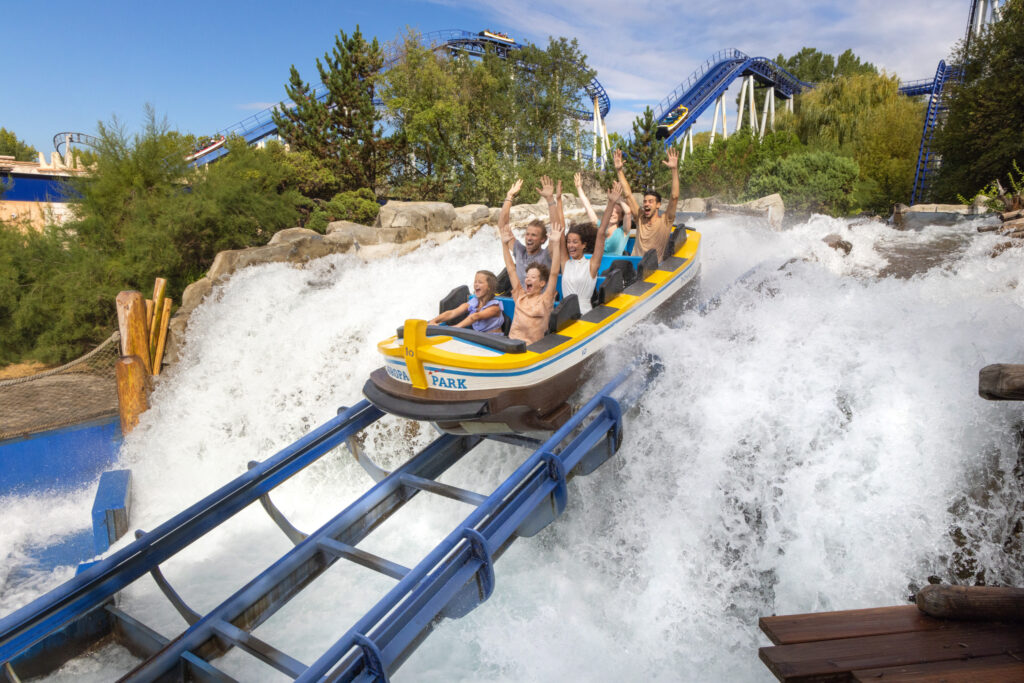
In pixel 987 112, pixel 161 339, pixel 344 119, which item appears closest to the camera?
pixel 161 339

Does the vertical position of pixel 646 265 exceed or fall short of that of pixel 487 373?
it exceeds it

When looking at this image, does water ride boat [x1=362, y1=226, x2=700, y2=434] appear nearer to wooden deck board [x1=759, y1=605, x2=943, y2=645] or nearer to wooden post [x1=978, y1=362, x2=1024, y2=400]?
wooden deck board [x1=759, y1=605, x2=943, y2=645]

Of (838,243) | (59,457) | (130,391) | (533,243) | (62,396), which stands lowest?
(59,457)

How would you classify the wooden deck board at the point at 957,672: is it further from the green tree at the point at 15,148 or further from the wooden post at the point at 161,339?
the green tree at the point at 15,148

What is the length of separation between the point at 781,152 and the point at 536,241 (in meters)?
22.1

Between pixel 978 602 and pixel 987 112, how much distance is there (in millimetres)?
17665

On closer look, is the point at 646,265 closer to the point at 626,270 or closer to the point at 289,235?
the point at 626,270

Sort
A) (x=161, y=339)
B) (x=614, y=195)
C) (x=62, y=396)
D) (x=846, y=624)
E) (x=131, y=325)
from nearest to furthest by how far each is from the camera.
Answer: (x=846, y=624)
(x=614, y=195)
(x=131, y=325)
(x=62, y=396)
(x=161, y=339)

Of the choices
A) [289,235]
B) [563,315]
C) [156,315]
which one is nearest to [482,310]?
[563,315]

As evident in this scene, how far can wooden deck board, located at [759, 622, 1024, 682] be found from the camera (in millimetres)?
2195

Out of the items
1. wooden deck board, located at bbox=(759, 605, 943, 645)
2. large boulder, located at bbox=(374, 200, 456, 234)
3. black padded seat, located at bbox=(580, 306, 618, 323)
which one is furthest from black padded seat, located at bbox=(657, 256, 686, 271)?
large boulder, located at bbox=(374, 200, 456, 234)

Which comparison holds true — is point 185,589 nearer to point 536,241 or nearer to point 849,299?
point 536,241

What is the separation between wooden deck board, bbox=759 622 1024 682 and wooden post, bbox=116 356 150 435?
7135 mm

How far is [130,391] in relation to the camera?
286 inches
